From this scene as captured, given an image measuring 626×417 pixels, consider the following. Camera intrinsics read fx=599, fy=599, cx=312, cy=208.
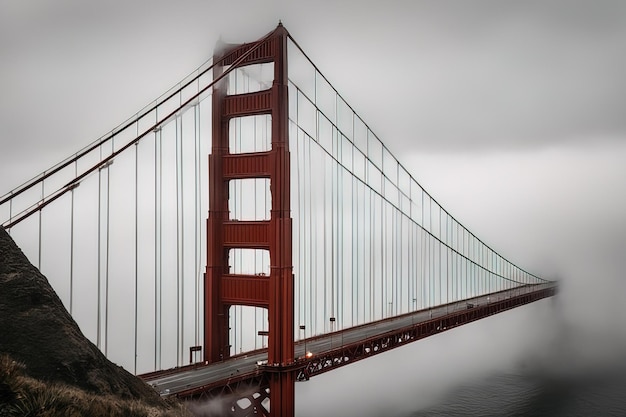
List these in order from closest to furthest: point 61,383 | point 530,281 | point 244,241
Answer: point 61,383 < point 244,241 < point 530,281

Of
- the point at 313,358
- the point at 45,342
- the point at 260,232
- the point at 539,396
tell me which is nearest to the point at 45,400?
the point at 45,342

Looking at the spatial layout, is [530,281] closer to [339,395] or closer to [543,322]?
[543,322]

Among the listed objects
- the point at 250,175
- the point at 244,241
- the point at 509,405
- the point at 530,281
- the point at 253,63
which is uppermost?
the point at 253,63

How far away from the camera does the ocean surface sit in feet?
135

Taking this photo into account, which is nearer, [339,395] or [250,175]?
[250,175]

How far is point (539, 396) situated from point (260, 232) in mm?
32318

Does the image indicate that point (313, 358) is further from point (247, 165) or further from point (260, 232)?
point (247, 165)

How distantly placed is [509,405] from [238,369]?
2701cm

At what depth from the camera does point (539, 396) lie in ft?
152

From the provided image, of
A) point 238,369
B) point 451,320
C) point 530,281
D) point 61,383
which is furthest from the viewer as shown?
point 530,281

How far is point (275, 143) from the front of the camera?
80.0 ft

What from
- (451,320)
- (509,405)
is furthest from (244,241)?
(509,405)

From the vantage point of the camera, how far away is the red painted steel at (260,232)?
2369cm

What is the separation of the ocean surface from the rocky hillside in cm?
3151
